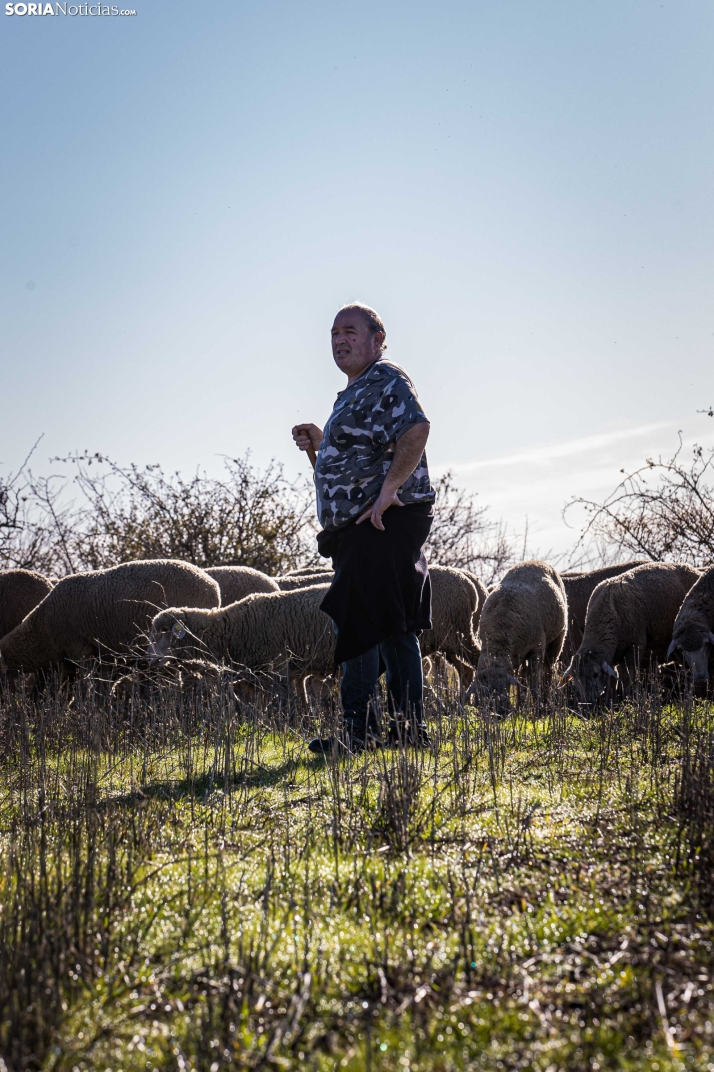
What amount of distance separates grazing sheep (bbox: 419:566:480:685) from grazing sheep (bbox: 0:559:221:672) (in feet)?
9.74

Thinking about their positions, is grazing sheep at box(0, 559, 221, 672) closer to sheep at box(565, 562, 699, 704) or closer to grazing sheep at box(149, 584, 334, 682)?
grazing sheep at box(149, 584, 334, 682)

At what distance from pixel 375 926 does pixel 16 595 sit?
457 inches

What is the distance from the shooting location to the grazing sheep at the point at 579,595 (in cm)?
1250

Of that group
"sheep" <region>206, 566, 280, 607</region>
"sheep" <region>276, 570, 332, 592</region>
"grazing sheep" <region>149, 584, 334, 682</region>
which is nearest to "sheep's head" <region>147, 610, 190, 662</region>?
"grazing sheep" <region>149, 584, 334, 682</region>

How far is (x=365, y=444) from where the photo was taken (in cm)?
553

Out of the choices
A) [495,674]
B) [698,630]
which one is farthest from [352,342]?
[495,674]

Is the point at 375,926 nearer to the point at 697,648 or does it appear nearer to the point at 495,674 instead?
the point at 697,648

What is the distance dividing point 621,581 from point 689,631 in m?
1.75

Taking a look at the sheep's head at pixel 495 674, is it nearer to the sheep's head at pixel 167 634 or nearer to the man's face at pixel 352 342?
the sheep's head at pixel 167 634

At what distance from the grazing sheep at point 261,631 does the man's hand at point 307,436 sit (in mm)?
3567

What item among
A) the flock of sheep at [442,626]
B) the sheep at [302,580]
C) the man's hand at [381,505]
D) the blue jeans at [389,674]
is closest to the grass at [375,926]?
the blue jeans at [389,674]

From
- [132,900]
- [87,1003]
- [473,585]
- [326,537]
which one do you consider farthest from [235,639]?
[87,1003]

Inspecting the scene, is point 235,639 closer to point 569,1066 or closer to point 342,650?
point 342,650

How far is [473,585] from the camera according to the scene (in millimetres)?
10797
